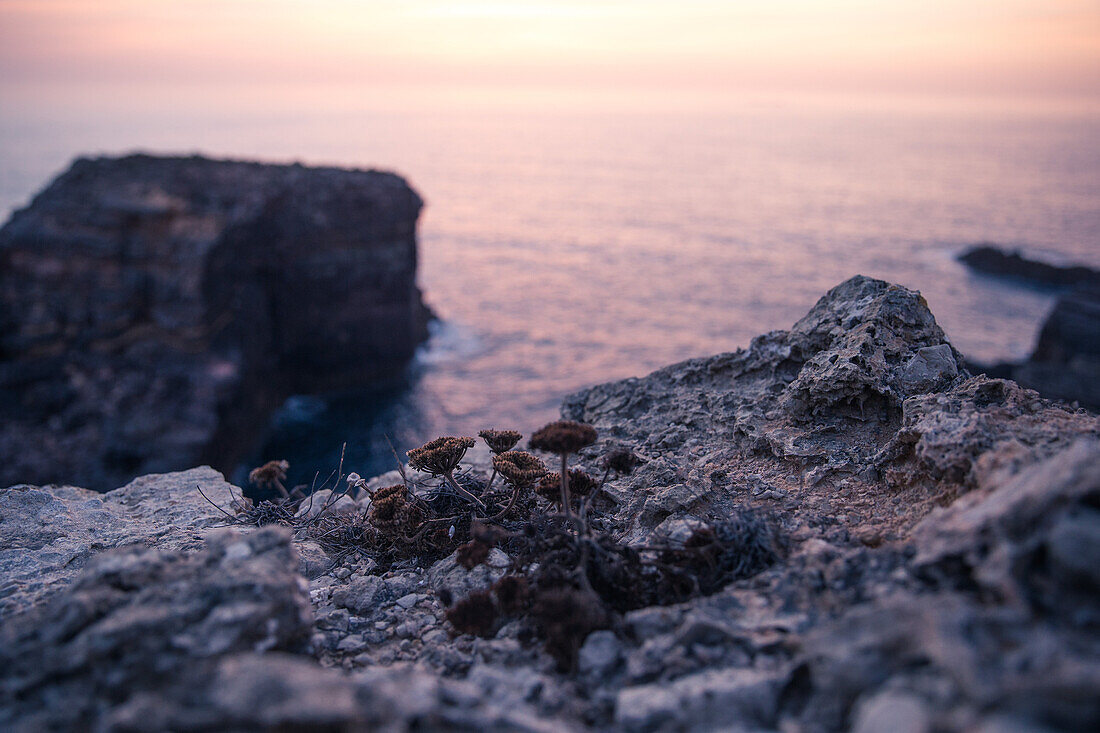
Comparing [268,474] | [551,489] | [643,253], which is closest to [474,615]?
[551,489]

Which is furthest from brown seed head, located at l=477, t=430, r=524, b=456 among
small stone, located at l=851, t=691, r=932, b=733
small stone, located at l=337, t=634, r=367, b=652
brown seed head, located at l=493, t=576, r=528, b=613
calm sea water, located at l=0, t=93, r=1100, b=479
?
calm sea water, located at l=0, t=93, r=1100, b=479

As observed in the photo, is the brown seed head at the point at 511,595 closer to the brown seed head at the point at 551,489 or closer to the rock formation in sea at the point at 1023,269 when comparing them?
the brown seed head at the point at 551,489

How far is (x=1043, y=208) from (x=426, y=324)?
257 feet

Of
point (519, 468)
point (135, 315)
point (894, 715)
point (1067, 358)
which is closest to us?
point (894, 715)

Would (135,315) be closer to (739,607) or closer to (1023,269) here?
(739,607)

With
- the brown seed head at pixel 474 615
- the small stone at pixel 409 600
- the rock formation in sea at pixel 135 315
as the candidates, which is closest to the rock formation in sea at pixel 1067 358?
the small stone at pixel 409 600

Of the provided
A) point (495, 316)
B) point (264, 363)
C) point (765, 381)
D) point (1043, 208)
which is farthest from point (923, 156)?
point (765, 381)

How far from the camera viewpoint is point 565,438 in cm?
380

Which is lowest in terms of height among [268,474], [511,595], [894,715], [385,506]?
[268,474]

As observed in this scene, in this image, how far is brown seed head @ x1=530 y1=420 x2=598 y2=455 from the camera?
380 centimetres

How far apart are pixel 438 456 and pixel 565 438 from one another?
129 cm

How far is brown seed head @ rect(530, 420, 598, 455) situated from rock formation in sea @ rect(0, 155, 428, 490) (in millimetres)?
22652

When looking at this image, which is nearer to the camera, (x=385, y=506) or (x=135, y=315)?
(x=385, y=506)

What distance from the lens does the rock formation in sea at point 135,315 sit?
22.2 m
